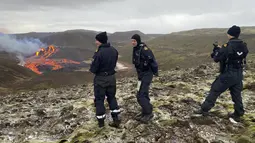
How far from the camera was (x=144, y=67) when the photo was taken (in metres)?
9.40

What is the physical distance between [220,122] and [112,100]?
384 centimetres

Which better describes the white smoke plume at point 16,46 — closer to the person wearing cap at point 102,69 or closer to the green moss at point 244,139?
the person wearing cap at point 102,69

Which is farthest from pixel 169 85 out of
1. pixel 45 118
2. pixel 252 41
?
pixel 252 41

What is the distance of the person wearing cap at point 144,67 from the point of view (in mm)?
9266

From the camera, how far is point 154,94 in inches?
572

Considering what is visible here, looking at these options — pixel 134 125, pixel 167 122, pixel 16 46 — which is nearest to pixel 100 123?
pixel 134 125

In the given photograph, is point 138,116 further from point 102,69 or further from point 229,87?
point 229,87

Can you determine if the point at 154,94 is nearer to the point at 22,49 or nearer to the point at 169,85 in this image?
the point at 169,85

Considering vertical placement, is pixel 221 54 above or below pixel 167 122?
above

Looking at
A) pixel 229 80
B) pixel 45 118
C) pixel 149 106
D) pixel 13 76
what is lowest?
pixel 13 76

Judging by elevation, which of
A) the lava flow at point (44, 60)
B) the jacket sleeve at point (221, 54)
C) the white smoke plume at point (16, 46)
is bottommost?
the lava flow at point (44, 60)

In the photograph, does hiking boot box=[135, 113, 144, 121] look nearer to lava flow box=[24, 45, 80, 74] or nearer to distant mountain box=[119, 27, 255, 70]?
distant mountain box=[119, 27, 255, 70]

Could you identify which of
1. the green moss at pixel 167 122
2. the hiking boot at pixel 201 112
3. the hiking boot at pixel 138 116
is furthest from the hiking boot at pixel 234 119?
the hiking boot at pixel 138 116

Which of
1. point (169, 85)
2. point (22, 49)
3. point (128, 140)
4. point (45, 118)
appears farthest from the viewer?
point (22, 49)
